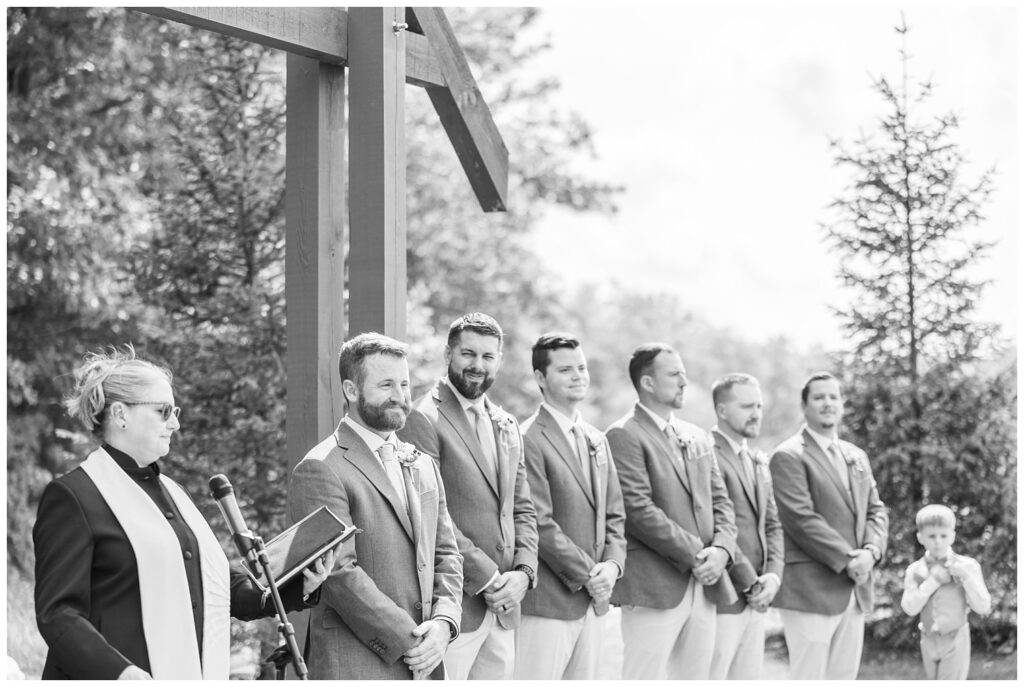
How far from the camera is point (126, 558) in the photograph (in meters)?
3.15

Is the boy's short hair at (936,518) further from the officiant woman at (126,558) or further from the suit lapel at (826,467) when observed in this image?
the officiant woman at (126,558)

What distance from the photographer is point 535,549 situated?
196 inches

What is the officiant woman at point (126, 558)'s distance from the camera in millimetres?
3066

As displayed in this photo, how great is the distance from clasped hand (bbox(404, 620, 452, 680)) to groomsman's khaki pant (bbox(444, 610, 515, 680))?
558 millimetres

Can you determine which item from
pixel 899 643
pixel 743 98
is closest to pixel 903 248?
pixel 899 643

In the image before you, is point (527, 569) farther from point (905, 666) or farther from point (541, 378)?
point (905, 666)

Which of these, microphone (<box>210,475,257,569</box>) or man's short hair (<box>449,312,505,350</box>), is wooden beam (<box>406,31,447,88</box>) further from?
microphone (<box>210,475,257,569</box>)

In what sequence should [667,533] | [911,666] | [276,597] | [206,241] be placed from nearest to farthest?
[276,597] → [667,533] → [206,241] → [911,666]

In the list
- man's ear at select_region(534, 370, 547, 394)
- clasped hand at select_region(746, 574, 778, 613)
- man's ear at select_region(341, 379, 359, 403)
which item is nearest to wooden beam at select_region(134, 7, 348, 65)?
man's ear at select_region(341, 379, 359, 403)

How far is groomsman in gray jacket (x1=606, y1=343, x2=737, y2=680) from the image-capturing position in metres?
5.78

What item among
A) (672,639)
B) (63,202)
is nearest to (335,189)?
(672,639)

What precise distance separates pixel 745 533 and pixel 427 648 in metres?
2.64

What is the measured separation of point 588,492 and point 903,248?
5149 millimetres

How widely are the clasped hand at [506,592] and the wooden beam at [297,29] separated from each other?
203cm
